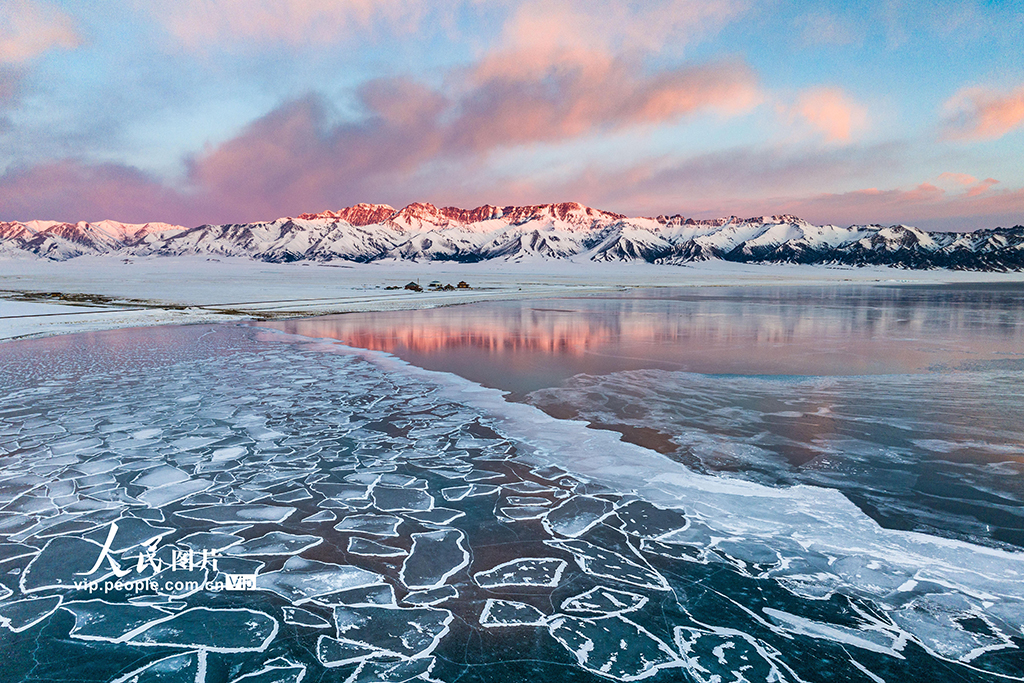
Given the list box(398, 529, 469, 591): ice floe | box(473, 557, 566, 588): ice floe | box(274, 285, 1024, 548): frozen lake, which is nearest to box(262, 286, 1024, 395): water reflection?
box(274, 285, 1024, 548): frozen lake

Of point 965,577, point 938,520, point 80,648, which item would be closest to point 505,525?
point 80,648

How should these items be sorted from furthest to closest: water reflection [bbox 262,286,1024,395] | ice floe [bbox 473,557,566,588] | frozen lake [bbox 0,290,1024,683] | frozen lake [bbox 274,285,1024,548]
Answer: water reflection [bbox 262,286,1024,395] → frozen lake [bbox 274,285,1024,548] → ice floe [bbox 473,557,566,588] → frozen lake [bbox 0,290,1024,683]

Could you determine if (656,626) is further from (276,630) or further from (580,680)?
(276,630)

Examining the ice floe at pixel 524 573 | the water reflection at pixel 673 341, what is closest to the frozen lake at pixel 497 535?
the ice floe at pixel 524 573

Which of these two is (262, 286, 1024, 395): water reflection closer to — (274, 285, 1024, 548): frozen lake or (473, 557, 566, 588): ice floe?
(274, 285, 1024, 548): frozen lake

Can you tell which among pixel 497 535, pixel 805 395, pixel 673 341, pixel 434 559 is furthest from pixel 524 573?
pixel 673 341

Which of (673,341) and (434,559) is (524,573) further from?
(673,341)
